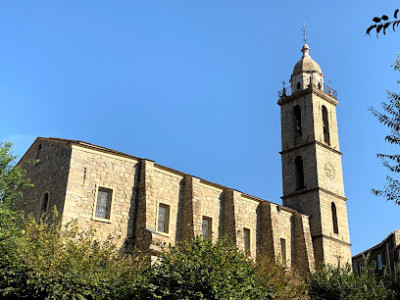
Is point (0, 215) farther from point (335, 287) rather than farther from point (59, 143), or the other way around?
point (335, 287)

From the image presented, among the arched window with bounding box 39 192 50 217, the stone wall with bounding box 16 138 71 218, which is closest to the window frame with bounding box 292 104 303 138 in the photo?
the stone wall with bounding box 16 138 71 218

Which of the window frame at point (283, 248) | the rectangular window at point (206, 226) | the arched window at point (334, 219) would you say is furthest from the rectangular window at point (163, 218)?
the arched window at point (334, 219)

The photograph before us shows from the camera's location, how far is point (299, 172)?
37.5 metres

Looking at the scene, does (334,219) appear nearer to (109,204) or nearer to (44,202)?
(109,204)

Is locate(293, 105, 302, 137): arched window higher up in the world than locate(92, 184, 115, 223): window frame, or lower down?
higher up

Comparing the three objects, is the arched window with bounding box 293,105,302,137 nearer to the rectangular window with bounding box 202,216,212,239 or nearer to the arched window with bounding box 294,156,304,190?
the arched window with bounding box 294,156,304,190

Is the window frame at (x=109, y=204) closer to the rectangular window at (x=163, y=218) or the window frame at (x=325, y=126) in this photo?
the rectangular window at (x=163, y=218)

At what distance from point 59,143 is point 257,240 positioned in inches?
511

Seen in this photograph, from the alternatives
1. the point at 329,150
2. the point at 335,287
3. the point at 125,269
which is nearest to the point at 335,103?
the point at 329,150

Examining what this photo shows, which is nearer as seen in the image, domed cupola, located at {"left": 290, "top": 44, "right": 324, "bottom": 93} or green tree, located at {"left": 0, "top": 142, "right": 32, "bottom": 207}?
green tree, located at {"left": 0, "top": 142, "right": 32, "bottom": 207}

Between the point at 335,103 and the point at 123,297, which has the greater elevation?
the point at 335,103

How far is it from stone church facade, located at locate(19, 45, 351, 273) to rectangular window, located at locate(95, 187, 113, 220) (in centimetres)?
5

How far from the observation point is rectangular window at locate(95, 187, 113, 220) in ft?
76.7

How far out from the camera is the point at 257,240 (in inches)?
1184
